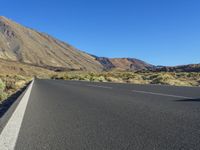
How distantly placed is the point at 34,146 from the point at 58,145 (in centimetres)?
32

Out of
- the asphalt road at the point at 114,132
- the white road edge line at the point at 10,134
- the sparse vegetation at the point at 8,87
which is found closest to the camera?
the asphalt road at the point at 114,132

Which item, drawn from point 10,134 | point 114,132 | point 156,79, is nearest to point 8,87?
point 156,79

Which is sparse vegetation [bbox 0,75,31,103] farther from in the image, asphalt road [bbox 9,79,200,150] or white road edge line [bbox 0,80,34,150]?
asphalt road [bbox 9,79,200,150]

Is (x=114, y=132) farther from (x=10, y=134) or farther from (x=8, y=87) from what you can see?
(x=8, y=87)

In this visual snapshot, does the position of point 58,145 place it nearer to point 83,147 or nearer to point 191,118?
point 83,147

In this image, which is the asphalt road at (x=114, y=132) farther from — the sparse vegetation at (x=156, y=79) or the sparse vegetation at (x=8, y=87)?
the sparse vegetation at (x=156, y=79)

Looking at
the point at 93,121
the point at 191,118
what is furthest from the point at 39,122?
the point at 191,118

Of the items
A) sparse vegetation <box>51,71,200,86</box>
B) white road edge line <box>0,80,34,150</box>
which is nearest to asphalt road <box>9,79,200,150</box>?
white road edge line <box>0,80,34,150</box>

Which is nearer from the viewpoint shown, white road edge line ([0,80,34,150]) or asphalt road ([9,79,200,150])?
asphalt road ([9,79,200,150])

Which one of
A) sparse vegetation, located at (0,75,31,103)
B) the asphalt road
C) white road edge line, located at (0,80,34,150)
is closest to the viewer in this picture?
the asphalt road

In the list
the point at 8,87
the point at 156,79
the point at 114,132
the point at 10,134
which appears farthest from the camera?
the point at 156,79

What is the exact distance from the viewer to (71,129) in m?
6.00

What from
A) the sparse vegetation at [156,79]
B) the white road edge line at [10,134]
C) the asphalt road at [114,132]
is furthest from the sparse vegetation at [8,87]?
the sparse vegetation at [156,79]

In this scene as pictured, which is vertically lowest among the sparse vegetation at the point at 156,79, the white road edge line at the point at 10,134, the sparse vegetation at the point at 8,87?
the white road edge line at the point at 10,134
